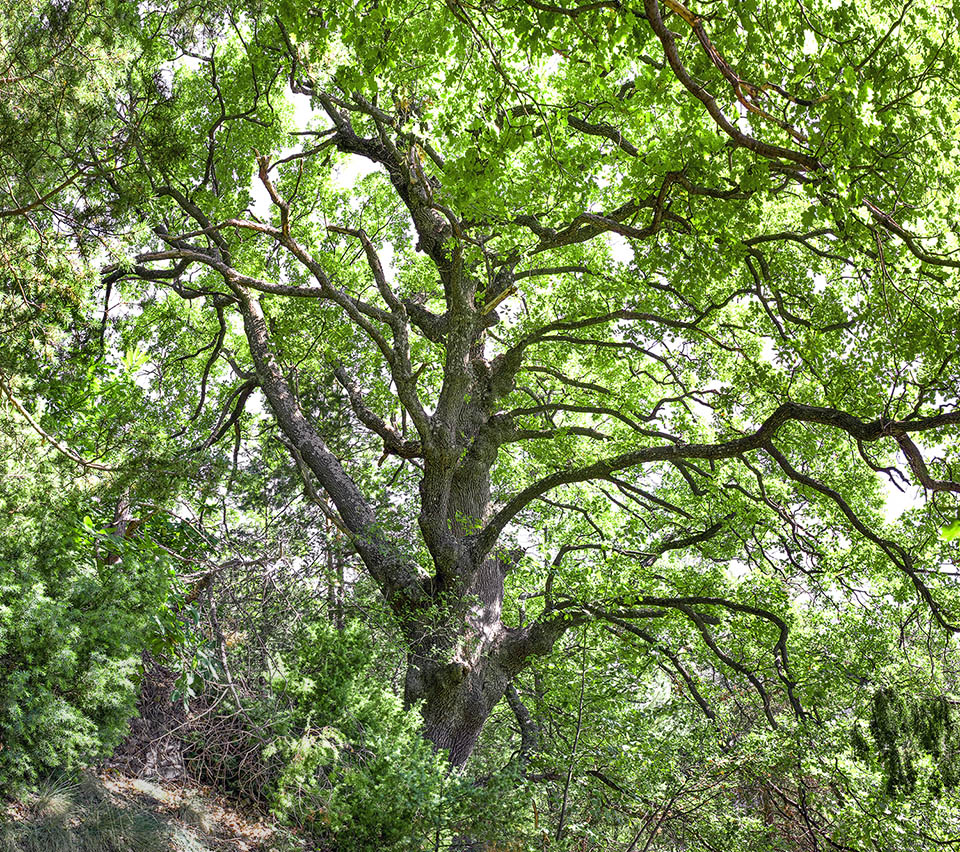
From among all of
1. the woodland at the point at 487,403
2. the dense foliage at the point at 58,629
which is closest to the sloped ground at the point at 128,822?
the woodland at the point at 487,403

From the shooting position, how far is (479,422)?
8555 mm

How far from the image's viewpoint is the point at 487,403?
340 inches

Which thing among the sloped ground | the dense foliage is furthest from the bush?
the sloped ground

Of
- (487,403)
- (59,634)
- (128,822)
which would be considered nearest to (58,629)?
(59,634)

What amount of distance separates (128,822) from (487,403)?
5.08m

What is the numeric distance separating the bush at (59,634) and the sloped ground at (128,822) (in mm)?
231

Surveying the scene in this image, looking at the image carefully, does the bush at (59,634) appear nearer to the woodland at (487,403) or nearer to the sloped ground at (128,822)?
the woodland at (487,403)

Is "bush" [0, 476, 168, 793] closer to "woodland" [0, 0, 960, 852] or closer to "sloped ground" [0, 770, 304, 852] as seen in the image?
"woodland" [0, 0, 960, 852]

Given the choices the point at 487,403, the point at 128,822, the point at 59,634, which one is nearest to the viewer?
the point at 59,634

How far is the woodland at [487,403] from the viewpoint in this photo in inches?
171

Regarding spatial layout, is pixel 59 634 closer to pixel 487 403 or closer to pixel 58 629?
pixel 58 629

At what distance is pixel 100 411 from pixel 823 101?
7467mm

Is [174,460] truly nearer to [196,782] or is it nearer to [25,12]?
[25,12]

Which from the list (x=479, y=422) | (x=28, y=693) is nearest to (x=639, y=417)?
(x=479, y=422)
